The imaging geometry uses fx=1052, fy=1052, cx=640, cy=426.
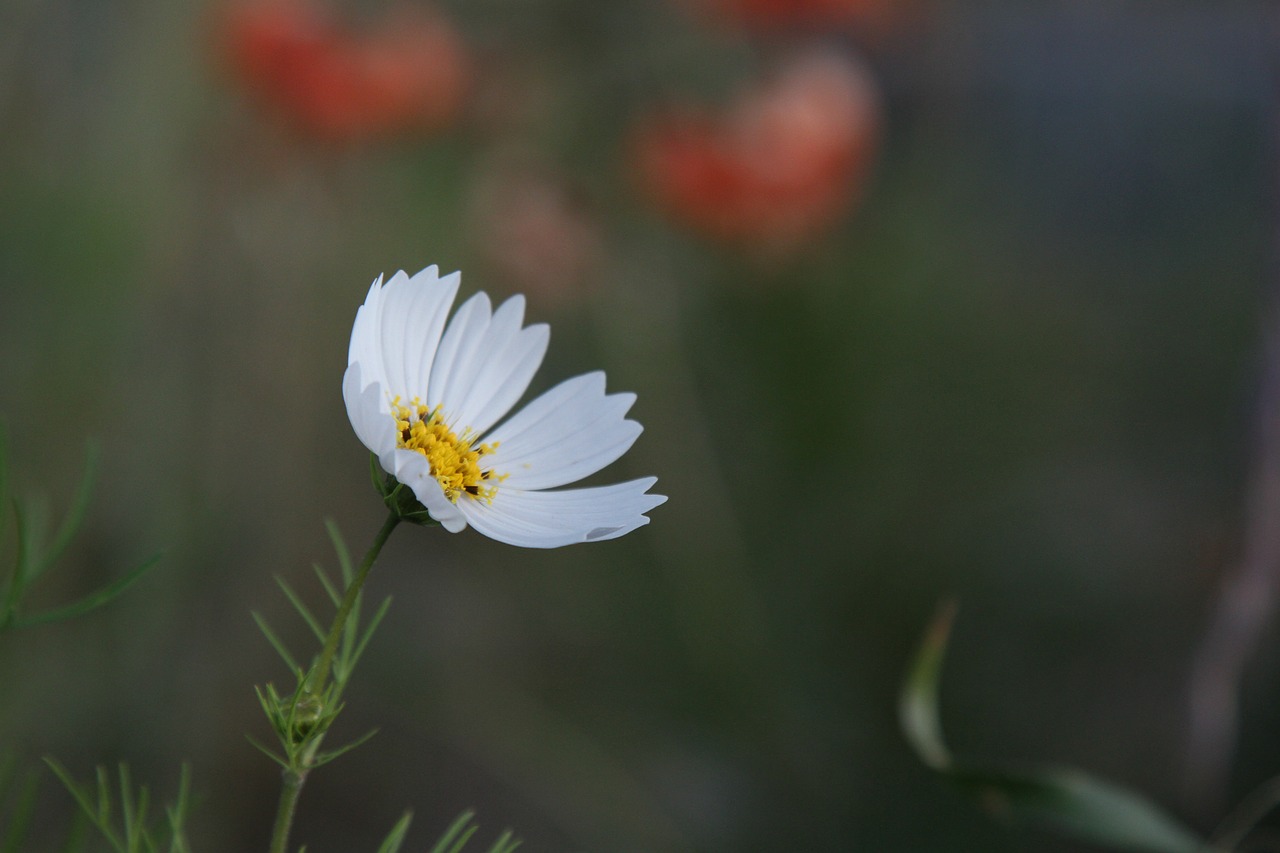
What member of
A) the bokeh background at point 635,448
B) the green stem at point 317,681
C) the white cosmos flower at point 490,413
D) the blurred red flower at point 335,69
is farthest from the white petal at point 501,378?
the blurred red flower at point 335,69

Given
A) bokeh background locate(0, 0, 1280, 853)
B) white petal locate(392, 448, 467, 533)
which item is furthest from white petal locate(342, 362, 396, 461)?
bokeh background locate(0, 0, 1280, 853)

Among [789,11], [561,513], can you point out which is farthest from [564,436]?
[789,11]

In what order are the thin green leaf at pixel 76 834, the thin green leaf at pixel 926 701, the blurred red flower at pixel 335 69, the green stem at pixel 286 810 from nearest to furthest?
the green stem at pixel 286 810, the thin green leaf at pixel 76 834, the thin green leaf at pixel 926 701, the blurred red flower at pixel 335 69

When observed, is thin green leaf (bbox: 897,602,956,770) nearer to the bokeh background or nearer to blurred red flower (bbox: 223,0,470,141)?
the bokeh background

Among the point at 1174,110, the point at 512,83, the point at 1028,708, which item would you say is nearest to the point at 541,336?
the point at 512,83

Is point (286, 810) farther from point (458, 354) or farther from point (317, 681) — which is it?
point (458, 354)

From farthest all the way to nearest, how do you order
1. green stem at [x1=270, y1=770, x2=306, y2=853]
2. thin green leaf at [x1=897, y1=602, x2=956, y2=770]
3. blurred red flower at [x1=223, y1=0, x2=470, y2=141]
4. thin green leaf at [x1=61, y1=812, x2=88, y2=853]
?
blurred red flower at [x1=223, y1=0, x2=470, y2=141]
thin green leaf at [x1=897, y1=602, x2=956, y2=770]
thin green leaf at [x1=61, y1=812, x2=88, y2=853]
green stem at [x1=270, y1=770, x2=306, y2=853]

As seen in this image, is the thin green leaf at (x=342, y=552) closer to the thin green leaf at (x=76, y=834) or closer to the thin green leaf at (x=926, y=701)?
the thin green leaf at (x=76, y=834)
